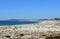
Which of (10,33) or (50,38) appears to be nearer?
(50,38)

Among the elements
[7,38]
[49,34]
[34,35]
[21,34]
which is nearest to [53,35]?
[49,34]

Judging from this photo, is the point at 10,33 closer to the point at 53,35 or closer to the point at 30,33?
the point at 30,33

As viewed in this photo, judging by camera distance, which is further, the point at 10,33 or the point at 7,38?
the point at 10,33

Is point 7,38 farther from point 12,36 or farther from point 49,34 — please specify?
point 49,34

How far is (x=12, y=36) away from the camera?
13000 millimetres

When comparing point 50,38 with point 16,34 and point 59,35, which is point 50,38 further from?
point 16,34

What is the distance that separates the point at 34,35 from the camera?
13023mm

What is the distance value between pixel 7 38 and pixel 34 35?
163cm

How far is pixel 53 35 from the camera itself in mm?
13086

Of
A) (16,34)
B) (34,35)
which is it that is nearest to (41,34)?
(34,35)

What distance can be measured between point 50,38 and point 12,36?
7.47 ft

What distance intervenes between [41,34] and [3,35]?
2.33 m

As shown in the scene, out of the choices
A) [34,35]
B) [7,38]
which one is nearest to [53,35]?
[34,35]

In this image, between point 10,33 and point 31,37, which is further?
point 10,33
